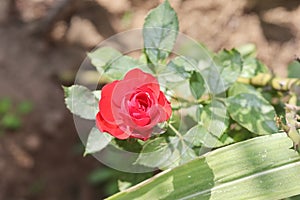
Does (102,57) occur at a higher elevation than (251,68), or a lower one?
higher

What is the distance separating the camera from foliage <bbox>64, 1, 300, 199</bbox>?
1141mm

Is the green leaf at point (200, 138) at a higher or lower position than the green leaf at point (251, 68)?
lower

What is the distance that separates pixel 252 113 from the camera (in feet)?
4.09

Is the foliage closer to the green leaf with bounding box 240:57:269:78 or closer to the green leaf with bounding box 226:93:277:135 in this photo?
the green leaf with bounding box 226:93:277:135

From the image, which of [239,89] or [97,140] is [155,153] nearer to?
[97,140]

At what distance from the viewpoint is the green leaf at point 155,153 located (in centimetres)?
114

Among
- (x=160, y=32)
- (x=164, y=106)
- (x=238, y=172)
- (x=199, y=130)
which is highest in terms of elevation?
(x=160, y=32)

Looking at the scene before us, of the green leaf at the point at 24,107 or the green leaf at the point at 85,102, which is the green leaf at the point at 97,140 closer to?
the green leaf at the point at 85,102

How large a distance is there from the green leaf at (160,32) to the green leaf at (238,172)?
0.24 m

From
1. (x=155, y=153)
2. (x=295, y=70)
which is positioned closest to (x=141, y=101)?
(x=155, y=153)

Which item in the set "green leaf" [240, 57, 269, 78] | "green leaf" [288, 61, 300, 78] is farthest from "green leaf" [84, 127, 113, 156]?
"green leaf" [288, 61, 300, 78]

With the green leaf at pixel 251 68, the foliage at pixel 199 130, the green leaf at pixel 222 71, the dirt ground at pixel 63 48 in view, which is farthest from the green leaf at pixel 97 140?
the dirt ground at pixel 63 48

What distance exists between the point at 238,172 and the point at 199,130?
0.12 meters

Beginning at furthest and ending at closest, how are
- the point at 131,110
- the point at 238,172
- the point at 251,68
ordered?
1. the point at 251,68
2. the point at 238,172
3. the point at 131,110
